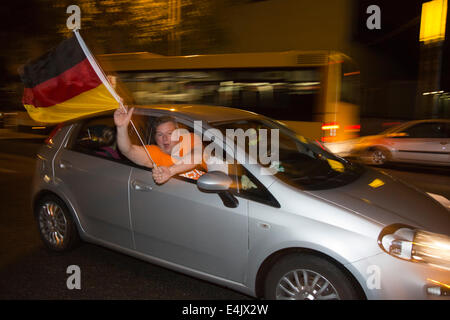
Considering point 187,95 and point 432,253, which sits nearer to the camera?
point 432,253

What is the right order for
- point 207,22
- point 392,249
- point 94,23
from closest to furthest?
point 392,249, point 94,23, point 207,22

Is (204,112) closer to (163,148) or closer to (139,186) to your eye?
(163,148)

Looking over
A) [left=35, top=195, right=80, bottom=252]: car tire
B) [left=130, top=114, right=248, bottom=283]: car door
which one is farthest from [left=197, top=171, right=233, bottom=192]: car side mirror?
[left=35, top=195, right=80, bottom=252]: car tire

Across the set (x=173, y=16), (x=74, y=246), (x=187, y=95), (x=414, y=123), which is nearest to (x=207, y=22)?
(x=173, y=16)

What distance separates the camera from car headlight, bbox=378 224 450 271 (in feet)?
8.02

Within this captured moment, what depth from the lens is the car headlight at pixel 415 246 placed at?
2.44 m

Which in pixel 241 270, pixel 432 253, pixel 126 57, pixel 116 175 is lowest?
pixel 241 270

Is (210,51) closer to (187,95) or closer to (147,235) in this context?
(187,95)

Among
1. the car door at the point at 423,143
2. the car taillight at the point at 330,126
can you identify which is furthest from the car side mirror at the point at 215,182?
the car taillight at the point at 330,126

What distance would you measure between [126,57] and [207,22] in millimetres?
4584

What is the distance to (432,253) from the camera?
2.47 metres

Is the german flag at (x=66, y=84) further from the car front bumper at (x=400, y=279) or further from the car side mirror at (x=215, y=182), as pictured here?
the car front bumper at (x=400, y=279)

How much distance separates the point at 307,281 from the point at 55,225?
108 inches

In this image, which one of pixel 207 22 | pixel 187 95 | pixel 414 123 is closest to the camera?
pixel 414 123
